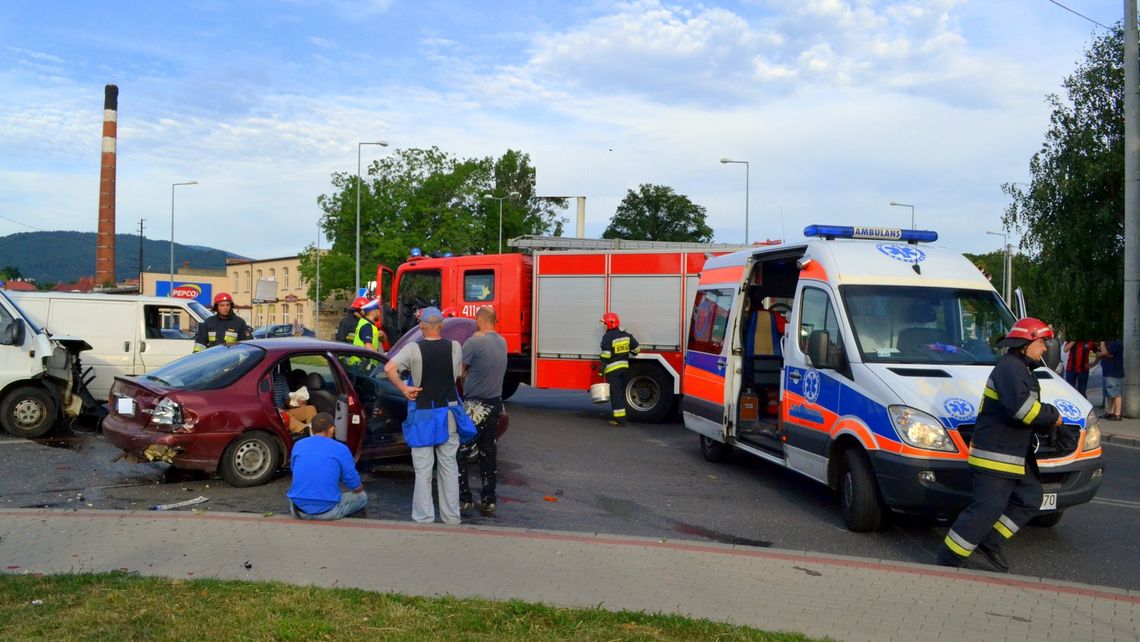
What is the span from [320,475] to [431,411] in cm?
94

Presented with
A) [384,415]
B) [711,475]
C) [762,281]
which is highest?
[762,281]

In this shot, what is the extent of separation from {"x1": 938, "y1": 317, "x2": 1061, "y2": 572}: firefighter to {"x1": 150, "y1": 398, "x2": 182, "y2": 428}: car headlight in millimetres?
6378

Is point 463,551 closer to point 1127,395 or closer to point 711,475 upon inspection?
point 711,475

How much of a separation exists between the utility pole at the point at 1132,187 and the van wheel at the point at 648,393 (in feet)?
26.9

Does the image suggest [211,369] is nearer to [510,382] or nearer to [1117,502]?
[510,382]

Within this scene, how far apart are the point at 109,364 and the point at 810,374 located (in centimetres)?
1020

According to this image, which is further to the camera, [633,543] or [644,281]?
[644,281]

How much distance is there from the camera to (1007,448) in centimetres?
636

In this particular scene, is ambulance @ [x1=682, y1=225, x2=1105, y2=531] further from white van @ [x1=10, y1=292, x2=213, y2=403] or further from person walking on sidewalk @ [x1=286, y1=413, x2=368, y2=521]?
white van @ [x1=10, y1=292, x2=213, y2=403]

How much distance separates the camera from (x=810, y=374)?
340 inches

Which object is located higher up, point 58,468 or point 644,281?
point 644,281

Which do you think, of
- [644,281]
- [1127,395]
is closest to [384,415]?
[644,281]

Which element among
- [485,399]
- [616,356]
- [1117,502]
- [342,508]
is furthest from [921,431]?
[616,356]

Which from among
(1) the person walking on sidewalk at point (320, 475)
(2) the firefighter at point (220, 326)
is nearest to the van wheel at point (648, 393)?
(2) the firefighter at point (220, 326)
